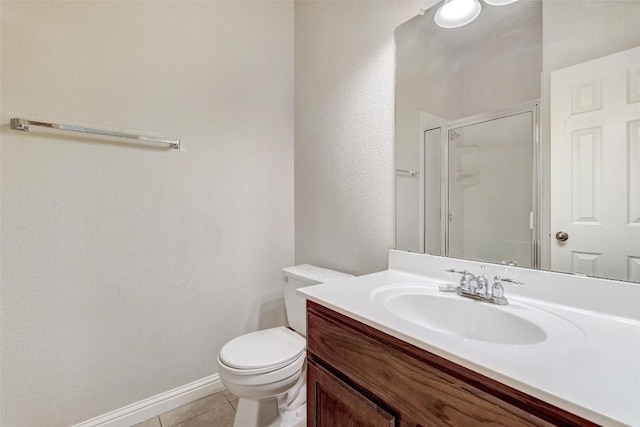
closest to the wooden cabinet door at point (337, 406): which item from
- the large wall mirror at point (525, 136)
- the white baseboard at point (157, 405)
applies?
the large wall mirror at point (525, 136)

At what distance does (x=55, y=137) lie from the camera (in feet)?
4.05

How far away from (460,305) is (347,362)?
400 mm

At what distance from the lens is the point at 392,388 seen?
2.28 ft

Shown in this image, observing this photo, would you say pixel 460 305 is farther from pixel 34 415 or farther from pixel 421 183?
pixel 34 415

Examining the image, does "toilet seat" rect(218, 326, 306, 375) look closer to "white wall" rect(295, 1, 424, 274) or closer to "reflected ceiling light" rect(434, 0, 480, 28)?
"white wall" rect(295, 1, 424, 274)

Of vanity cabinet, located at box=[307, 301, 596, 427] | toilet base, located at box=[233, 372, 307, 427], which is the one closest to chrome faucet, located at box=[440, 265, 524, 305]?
vanity cabinet, located at box=[307, 301, 596, 427]

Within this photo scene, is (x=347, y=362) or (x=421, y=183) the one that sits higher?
(x=421, y=183)

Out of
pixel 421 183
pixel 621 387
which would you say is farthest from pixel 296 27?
pixel 621 387

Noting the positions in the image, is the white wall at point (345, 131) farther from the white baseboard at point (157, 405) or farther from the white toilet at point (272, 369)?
the white baseboard at point (157, 405)

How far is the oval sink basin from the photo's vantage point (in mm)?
752

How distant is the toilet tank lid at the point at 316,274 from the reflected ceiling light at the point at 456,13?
1204mm

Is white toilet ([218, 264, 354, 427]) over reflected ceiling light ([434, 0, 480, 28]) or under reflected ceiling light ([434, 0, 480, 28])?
under

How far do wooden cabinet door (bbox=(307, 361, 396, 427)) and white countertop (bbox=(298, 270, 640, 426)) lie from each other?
0.67 ft

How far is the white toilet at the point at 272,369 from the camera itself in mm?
1172
